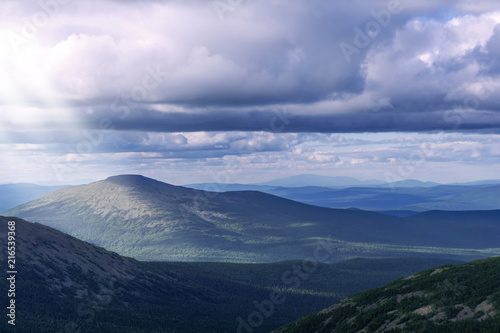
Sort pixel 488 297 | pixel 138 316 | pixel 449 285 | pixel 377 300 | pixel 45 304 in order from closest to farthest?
pixel 488 297, pixel 449 285, pixel 377 300, pixel 45 304, pixel 138 316

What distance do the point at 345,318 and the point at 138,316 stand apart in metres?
126

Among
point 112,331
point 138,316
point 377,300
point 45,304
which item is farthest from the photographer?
point 138,316

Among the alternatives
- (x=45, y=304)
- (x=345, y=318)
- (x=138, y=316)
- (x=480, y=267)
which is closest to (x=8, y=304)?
(x=45, y=304)

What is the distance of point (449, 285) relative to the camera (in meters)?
91.4

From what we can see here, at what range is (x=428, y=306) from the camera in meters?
80.6

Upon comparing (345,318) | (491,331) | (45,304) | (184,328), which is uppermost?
(491,331)

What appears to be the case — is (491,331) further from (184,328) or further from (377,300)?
(184,328)

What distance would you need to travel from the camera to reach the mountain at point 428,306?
7119cm

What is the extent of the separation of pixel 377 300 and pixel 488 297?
27.1 meters

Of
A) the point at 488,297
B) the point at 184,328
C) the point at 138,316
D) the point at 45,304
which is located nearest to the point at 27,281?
the point at 45,304

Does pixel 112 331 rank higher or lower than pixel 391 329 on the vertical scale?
lower

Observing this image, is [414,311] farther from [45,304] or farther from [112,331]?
[45,304]

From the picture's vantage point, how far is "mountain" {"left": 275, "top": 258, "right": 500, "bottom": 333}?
7119cm

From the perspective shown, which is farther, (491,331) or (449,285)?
(449,285)
